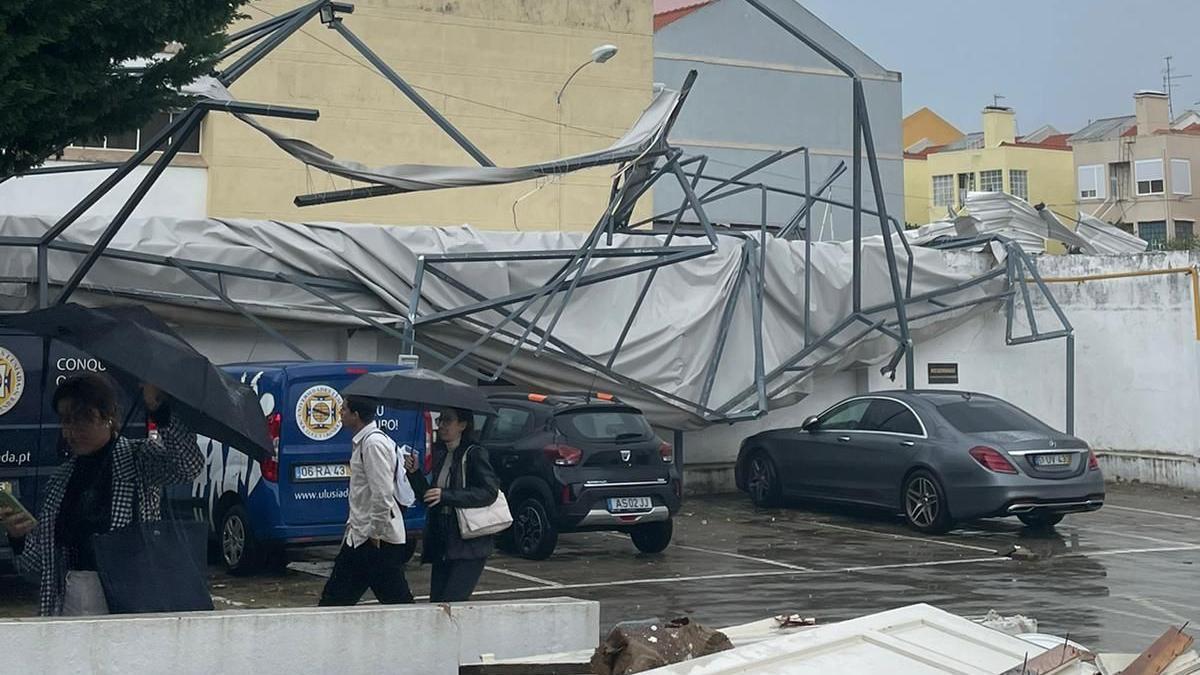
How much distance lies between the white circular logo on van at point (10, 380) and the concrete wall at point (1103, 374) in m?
10.4

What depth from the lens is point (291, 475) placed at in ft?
40.3

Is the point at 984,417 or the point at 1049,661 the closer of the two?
the point at 1049,661

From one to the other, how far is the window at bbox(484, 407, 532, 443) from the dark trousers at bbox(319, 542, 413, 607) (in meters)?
6.13

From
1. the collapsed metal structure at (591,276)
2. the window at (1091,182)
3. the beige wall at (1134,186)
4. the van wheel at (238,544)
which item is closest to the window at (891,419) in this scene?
the collapsed metal structure at (591,276)

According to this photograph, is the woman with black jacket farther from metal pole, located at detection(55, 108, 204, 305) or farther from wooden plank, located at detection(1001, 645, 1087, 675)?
metal pole, located at detection(55, 108, 204, 305)

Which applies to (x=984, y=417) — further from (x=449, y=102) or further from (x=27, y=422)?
(x=449, y=102)

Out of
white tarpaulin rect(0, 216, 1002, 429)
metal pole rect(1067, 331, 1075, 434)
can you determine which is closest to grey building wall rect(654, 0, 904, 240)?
metal pole rect(1067, 331, 1075, 434)

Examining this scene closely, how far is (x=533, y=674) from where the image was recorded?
18.5 feet

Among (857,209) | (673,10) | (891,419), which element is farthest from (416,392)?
(673,10)

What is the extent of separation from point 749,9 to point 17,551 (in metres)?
43.6

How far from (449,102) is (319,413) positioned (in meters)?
12.8

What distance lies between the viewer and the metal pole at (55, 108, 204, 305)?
12.7 m

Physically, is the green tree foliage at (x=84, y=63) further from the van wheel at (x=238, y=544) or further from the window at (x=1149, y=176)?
the window at (x=1149, y=176)

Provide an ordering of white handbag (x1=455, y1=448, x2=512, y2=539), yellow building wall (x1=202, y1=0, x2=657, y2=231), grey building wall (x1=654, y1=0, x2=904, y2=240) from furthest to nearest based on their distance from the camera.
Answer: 1. grey building wall (x1=654, y1=0, x2=904, y2=240)
2. yellow building wall (x1=202, y1=0, x2=657, y2=231)
3. white handbag (x1=455, y1=448, x2=512, y2=539)
